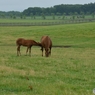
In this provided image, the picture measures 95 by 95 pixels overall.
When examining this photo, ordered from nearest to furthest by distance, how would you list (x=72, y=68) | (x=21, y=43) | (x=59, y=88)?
1. (x=59, y=88)
2. (x=72, y=68)
3. (x=21, y=43)

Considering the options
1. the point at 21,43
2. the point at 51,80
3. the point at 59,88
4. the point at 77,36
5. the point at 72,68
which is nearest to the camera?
the point at 59,88

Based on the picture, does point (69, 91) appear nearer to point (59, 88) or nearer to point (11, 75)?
point (59, 88)

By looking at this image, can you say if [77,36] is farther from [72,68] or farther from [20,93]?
[20,93]

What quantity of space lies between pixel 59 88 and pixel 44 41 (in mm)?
15329

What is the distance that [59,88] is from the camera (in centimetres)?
842

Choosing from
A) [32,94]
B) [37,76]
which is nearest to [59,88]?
[32,94]

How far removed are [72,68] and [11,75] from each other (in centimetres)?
419

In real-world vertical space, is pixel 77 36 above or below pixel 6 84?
below

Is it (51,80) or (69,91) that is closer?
(69,91)

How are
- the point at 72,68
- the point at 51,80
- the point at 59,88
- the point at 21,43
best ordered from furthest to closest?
the point at 21,43 < the point at 72,68 < the point at 51,80 < the point at 59,88

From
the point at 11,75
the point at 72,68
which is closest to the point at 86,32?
the point at 72,68

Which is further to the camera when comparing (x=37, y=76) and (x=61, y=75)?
(x=61, y=75)

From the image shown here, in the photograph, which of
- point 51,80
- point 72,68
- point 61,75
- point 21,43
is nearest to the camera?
point 51,80

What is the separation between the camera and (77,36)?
179 feet
